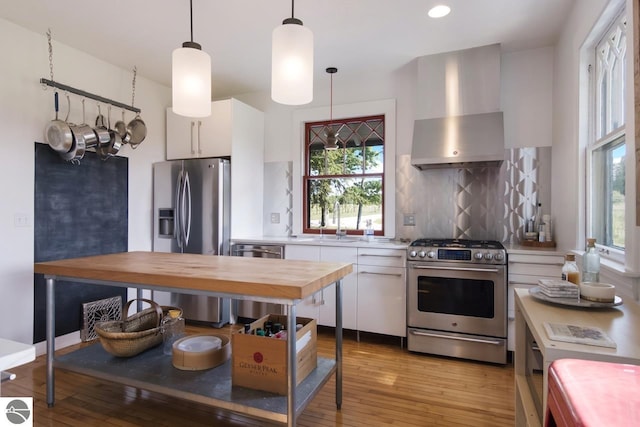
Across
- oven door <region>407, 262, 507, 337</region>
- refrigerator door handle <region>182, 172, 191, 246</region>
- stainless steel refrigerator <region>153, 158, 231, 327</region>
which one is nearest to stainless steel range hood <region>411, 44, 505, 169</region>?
oven door <region>407, 262, 507, 337</region>

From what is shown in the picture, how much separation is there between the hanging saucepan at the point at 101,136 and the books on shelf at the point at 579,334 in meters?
3.56

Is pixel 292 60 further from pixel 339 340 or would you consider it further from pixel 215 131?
pixel 215 131

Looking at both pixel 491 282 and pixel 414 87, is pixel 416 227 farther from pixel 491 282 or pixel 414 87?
pixel 414 87

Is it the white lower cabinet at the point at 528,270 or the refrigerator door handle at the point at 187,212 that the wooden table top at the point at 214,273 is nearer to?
the refrigerator door handle at the point at 187,212

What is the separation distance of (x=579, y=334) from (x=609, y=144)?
62.4 inches

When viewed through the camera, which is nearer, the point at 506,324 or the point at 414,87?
the point at 506,324

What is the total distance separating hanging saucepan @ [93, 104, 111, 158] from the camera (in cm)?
319

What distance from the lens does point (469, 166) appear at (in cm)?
335

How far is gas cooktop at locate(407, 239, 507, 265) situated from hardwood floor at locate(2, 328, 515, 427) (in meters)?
0.83

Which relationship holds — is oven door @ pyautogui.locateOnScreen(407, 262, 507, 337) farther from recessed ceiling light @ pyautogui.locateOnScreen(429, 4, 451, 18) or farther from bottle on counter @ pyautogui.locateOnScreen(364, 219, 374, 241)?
recessed ceiling light @ pyautogui.locateOnScreen(429, 4, 451, 18)

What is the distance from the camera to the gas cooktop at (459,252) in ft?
9.17

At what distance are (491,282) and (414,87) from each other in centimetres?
207

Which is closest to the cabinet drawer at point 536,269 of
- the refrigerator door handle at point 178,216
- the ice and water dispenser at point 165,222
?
the refrigerator door handle at point 178,216

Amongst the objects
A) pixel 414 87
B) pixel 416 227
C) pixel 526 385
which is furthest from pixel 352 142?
pixel 526 385
